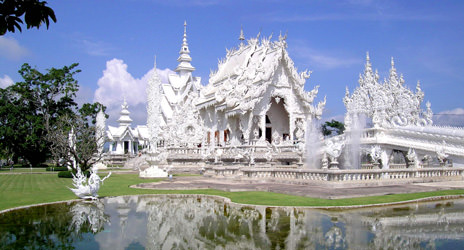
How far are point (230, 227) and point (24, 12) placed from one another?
5.92m

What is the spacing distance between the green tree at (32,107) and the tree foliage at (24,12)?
39.6 metres

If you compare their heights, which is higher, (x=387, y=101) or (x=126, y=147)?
(x=387, y=101)

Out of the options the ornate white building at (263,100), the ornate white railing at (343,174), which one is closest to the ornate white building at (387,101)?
the ornate white building at (263,100)

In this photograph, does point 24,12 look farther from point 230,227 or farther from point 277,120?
point 277,120

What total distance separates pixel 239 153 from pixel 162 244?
61.7 ft

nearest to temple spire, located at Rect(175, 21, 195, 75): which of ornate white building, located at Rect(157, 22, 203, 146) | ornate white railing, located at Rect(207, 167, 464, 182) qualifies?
ornate white building, located at Rect(157, 22, 203, 146)

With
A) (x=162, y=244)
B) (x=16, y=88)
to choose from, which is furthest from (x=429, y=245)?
(x=16, y=88)

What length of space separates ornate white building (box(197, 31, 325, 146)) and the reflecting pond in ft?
64.0

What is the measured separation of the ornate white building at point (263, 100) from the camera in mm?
32031

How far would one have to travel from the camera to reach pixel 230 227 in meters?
8.48

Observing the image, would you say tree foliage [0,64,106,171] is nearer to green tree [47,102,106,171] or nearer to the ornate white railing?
green tree [47,102,106,171]

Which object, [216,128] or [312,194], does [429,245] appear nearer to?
[312,194]

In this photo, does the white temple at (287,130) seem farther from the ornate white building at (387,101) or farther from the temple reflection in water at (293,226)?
the temple reflection in water at (293,226)

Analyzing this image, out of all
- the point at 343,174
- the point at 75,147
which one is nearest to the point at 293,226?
the point at 343,174
